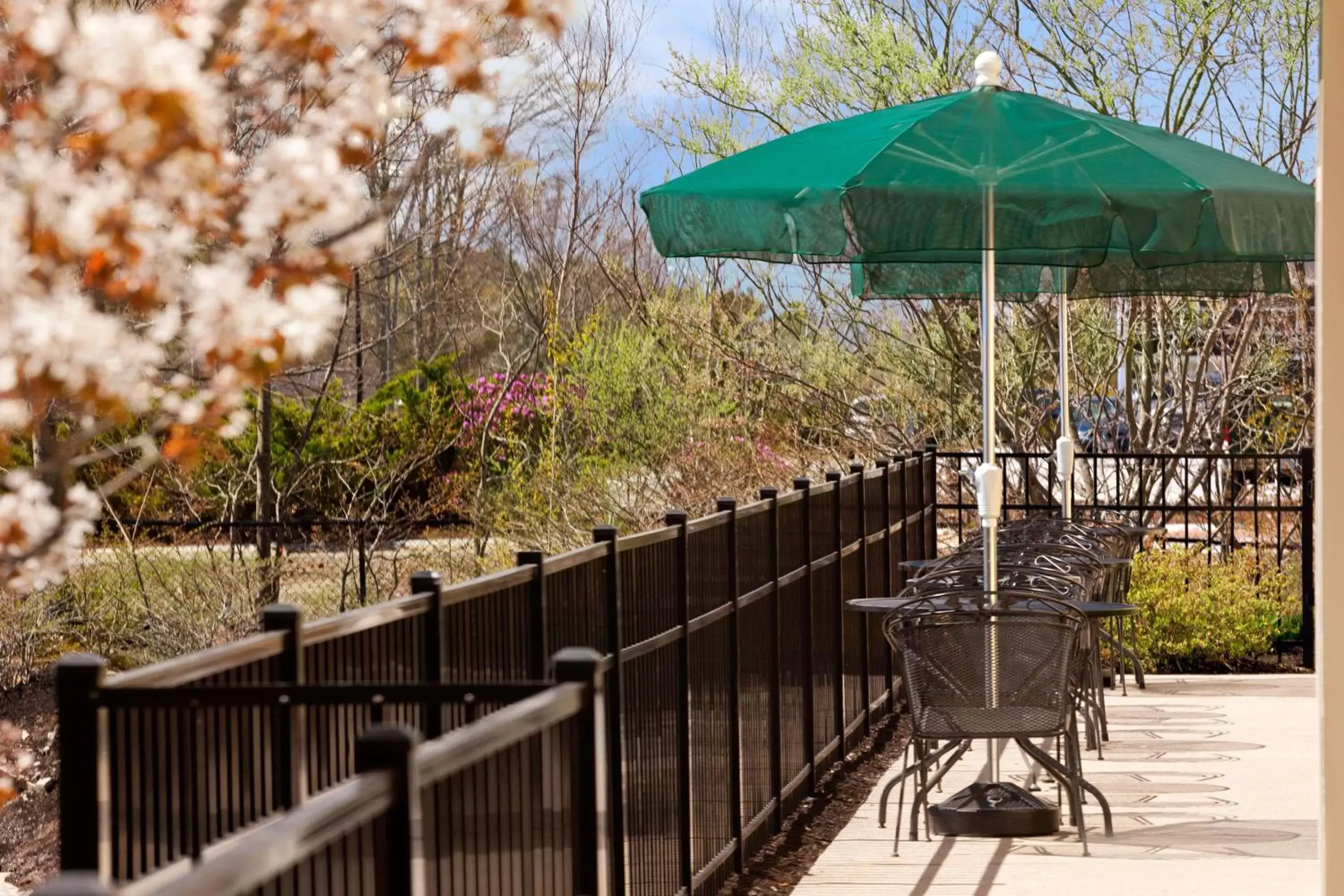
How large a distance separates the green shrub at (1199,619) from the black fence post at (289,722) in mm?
9452

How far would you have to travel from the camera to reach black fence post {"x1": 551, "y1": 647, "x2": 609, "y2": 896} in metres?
2.83

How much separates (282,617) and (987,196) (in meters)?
4.20

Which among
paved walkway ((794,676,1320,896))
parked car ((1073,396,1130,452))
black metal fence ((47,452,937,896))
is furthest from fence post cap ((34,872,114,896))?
parked car ((1073,396,1130,452))

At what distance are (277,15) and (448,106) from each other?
8.55 meters

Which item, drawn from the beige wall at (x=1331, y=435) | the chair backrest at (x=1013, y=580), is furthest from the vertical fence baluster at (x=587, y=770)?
the chair backrest at (x=1013, y=580)

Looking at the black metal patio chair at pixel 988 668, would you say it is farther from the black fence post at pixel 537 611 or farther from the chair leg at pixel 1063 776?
the black fence post at pixel 537 611

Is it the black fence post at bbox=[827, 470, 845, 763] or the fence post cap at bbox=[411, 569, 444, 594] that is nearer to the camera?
the fence post cap at bbox=[411, 569, 444, 594]

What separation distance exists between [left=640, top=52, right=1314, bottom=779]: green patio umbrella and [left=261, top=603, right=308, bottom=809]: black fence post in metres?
3.91

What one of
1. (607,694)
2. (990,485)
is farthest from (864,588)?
(607,694)

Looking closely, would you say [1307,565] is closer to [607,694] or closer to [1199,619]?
[1199,619]

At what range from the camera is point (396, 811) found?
202 centimetres

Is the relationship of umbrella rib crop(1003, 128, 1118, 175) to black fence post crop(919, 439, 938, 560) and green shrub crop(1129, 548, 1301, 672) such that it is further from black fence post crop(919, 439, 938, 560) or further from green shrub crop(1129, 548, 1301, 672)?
Result: green shrub crop(1129, 548, 1301, 672)

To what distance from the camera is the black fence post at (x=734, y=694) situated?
20.1ft

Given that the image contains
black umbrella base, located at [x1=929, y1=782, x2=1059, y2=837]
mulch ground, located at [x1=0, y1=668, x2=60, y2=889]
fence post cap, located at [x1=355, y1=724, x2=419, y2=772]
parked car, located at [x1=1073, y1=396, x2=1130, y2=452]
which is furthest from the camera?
parked car, located at [x1=1073, y1=396, x2=1130, y2=452]
